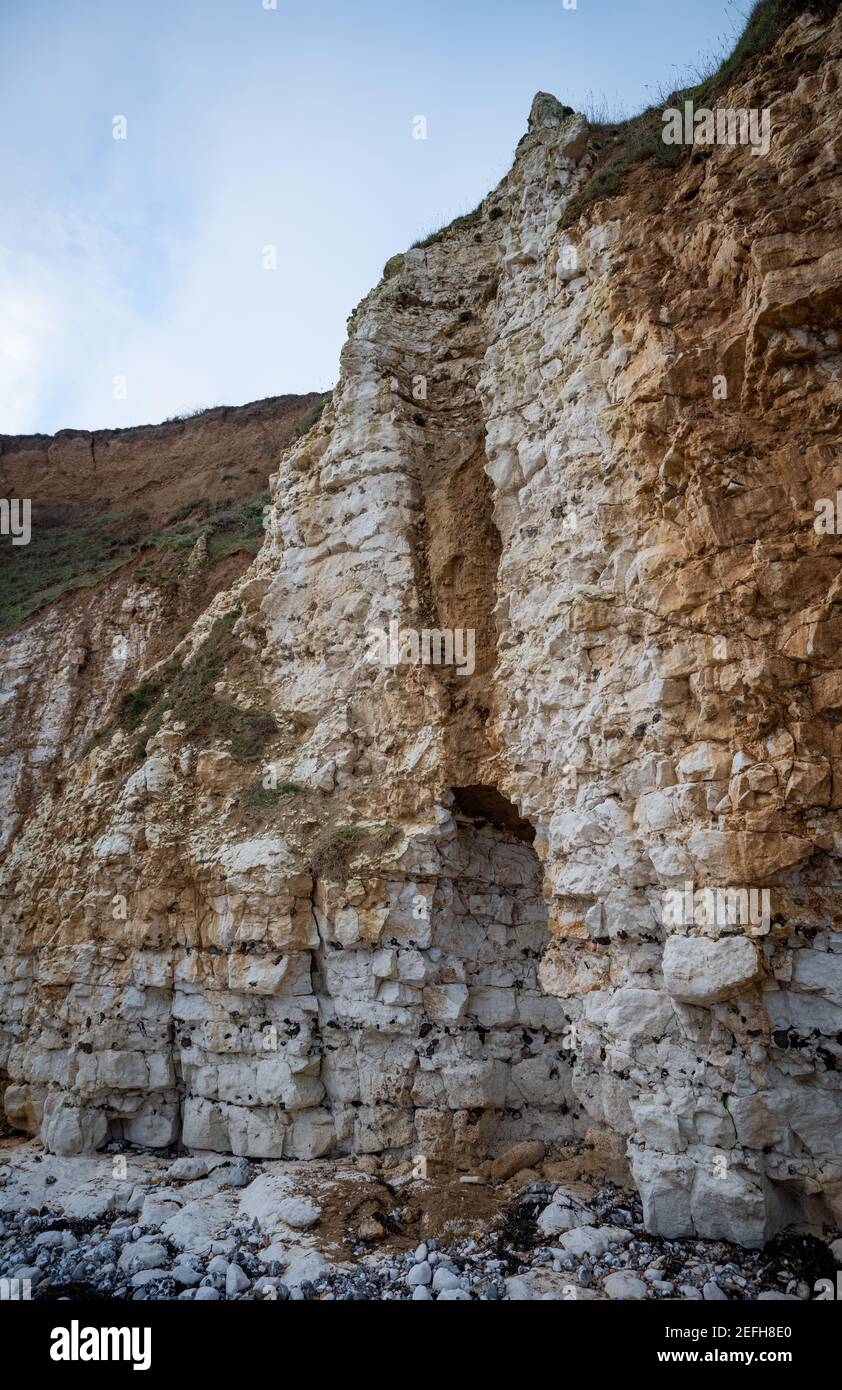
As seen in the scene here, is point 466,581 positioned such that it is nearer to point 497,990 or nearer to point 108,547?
point 497,990

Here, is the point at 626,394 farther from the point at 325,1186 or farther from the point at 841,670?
the point at 325,1186

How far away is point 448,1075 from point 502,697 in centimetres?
530

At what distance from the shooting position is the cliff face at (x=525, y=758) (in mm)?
7730

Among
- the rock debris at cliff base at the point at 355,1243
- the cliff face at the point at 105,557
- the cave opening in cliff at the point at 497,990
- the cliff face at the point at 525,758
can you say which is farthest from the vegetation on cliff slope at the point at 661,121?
the rock debris at cliff base at the point at 355,1243

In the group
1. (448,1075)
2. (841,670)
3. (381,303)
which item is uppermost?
(381,303)

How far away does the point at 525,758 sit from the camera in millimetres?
10516

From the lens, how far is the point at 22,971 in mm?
14828

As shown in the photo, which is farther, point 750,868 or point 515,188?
point 515,188

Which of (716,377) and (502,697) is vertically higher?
(716,377)

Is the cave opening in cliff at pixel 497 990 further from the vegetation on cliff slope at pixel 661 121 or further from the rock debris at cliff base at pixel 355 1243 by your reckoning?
the vegetation on cliff slope at pixel 661 121

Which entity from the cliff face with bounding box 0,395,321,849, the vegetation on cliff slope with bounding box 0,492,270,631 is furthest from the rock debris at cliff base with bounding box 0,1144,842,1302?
the vegetation on cliff slope with bounding box 0,492,270,631

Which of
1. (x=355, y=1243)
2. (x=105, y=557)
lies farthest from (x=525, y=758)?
(x=105, y=557)
